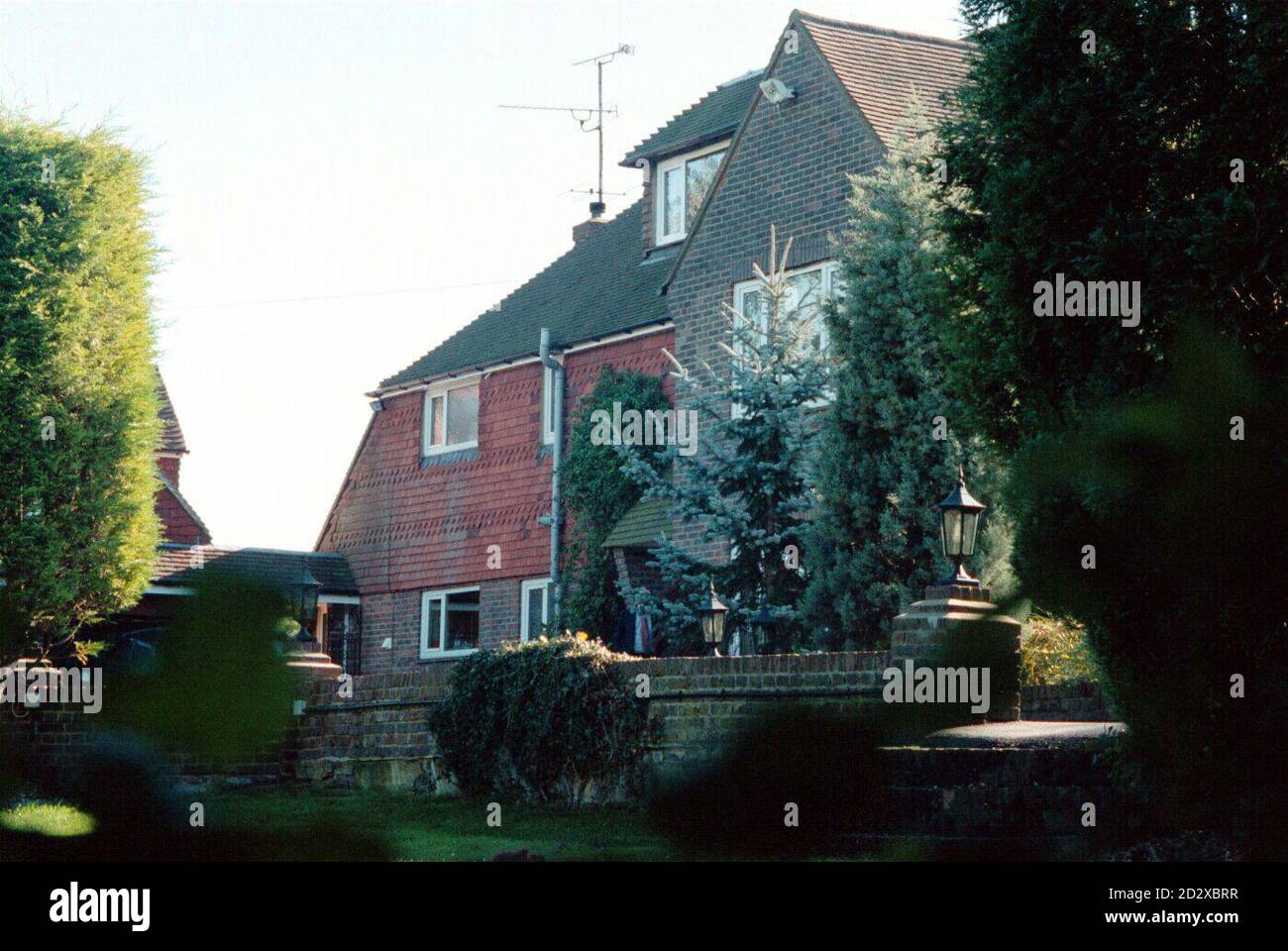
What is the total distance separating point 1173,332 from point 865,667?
12.1ft

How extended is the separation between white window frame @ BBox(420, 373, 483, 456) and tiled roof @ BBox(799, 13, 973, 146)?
8.58 metres

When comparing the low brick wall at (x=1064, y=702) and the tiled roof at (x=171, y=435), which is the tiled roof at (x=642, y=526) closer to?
the low brick wall at (x=1064, y=702)

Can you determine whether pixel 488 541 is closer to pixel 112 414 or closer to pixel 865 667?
pixel 112 414

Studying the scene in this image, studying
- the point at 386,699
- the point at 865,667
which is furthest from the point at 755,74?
the point at 865,667

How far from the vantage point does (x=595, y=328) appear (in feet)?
83.4

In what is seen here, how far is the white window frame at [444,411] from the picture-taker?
28141mm

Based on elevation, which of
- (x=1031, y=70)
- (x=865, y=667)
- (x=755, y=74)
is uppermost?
(x=755, y=74)

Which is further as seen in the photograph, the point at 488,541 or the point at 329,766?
the point at 488,541

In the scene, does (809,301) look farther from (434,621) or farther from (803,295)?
(434,621)

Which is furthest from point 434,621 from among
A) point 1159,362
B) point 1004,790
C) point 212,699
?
point 1159,362

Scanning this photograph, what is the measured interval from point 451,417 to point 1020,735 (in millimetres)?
18581

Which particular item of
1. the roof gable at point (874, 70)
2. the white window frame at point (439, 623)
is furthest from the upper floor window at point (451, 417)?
the roof gable at point (874, 70)

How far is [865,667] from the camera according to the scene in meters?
12.4

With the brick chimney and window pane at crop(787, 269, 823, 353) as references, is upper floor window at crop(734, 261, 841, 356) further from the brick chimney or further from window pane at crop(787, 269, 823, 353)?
the brick chimney
